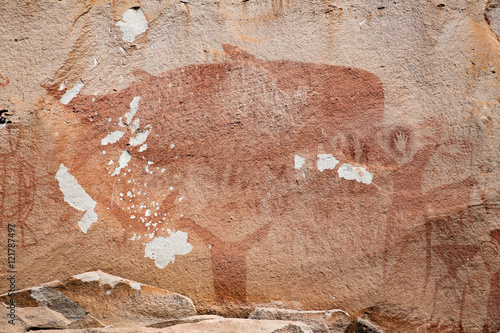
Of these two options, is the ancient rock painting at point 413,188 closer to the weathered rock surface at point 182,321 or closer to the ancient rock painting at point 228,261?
the ancient rock painting at point 228,261

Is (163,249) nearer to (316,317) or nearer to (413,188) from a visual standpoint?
(316,317)

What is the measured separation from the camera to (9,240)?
255cm

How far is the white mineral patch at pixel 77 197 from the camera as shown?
2582 millimetres

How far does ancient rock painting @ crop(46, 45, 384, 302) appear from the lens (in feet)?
8.48

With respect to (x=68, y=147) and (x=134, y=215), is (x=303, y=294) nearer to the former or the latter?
(x=134, y=215)

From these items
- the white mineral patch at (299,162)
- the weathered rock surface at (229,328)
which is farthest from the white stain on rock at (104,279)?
the white mineral patch at (299,162)

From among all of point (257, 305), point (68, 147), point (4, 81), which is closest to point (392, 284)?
point (257, 305)

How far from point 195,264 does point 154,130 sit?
38.6 inches

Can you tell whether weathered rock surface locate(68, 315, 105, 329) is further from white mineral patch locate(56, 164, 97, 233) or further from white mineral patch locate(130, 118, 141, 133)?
white mineral patch locate(130, 118, 141, 133)

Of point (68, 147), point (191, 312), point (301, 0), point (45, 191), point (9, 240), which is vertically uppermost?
point (301, 0)

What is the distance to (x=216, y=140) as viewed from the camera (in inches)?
103

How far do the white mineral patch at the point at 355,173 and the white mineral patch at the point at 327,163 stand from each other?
60mm

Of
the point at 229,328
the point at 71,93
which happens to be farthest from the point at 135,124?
the point at 229,328

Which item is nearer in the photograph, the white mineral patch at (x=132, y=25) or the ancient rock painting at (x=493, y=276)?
the ancient rock painting at (x=493, y=276)
